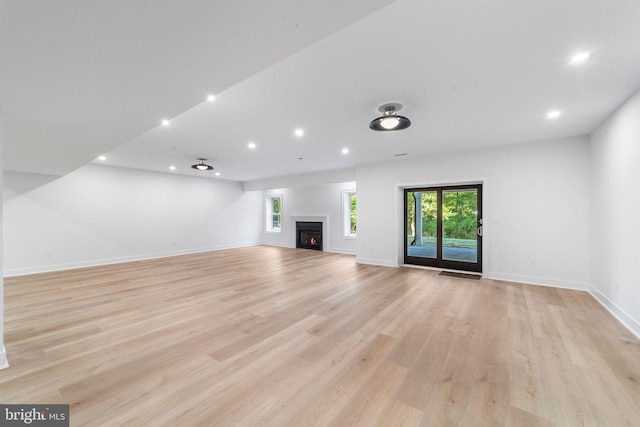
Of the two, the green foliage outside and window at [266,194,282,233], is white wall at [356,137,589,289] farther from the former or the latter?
window at [266,194,282,233]

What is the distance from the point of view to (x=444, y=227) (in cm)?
575

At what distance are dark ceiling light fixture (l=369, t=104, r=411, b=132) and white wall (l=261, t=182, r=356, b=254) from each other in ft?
17.3

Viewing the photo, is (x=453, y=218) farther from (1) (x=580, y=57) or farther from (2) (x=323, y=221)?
(2) (x=323, y=221)

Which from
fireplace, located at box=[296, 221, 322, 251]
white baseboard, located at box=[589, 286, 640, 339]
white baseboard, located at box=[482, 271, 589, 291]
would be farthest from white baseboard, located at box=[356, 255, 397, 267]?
white baseboard, located at box=[589, 286, 640, 339]

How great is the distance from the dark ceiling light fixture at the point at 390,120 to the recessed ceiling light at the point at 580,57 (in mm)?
1433

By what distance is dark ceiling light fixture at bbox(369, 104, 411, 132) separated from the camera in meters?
2.97

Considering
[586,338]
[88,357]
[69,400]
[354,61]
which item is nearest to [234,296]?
[88,357]

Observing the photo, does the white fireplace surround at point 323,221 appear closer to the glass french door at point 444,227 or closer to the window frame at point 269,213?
the window frame at point 269,213

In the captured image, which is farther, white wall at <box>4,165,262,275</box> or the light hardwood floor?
white wall at <box>4,165,262,275</box>

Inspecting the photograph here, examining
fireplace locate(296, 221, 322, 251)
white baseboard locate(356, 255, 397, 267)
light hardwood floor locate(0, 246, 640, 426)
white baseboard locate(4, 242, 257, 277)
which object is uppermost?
fireplace locate(296, 221, 322, 251)

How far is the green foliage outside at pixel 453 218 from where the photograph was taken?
17.9 ft

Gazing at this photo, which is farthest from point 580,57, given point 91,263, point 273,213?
point 273,213

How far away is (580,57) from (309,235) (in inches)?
322

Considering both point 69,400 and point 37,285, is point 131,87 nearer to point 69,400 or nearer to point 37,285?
point 69,400
